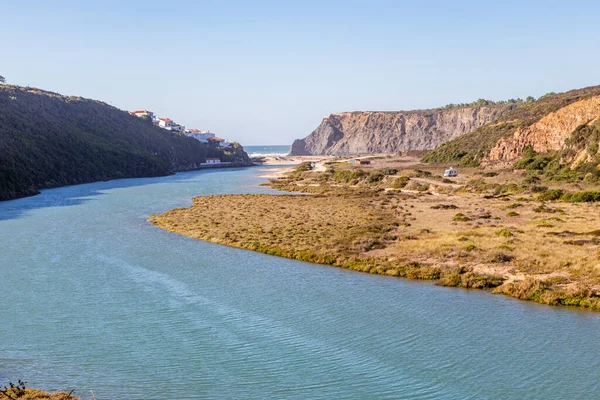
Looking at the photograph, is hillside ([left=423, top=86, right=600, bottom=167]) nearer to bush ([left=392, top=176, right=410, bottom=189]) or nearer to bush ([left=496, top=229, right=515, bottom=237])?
bush ([left=392, top=176, right=410, bottom=189])

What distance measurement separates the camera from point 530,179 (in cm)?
8769

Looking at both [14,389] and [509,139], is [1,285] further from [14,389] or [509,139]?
[509,139]

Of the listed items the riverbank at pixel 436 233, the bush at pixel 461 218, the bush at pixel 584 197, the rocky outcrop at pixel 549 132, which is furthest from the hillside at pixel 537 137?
the bush at pixel 461 218

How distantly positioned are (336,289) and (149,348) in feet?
43.7

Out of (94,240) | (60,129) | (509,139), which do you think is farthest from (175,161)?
(94,240)

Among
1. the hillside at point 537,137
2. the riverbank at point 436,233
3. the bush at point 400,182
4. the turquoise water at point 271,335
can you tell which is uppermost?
the hillside at point 537,137

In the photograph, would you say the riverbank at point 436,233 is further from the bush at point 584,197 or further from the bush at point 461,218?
the bush at point 584,197

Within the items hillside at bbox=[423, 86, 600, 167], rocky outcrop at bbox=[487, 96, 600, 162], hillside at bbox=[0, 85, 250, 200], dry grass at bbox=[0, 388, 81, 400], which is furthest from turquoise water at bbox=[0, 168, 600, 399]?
rocky outcrop at bbox=[487, 96, 600, 162]

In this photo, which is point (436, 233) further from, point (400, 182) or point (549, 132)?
point (549, 132)

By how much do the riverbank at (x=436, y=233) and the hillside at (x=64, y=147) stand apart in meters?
43.1

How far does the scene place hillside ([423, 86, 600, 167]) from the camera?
10094 cm

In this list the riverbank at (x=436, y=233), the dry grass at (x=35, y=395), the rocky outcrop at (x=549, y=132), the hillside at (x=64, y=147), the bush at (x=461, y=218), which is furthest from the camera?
the hillside at (x=64, y=147)

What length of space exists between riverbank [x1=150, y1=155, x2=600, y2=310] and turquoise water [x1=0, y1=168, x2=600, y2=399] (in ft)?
7.38

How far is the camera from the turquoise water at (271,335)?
69.9ft
